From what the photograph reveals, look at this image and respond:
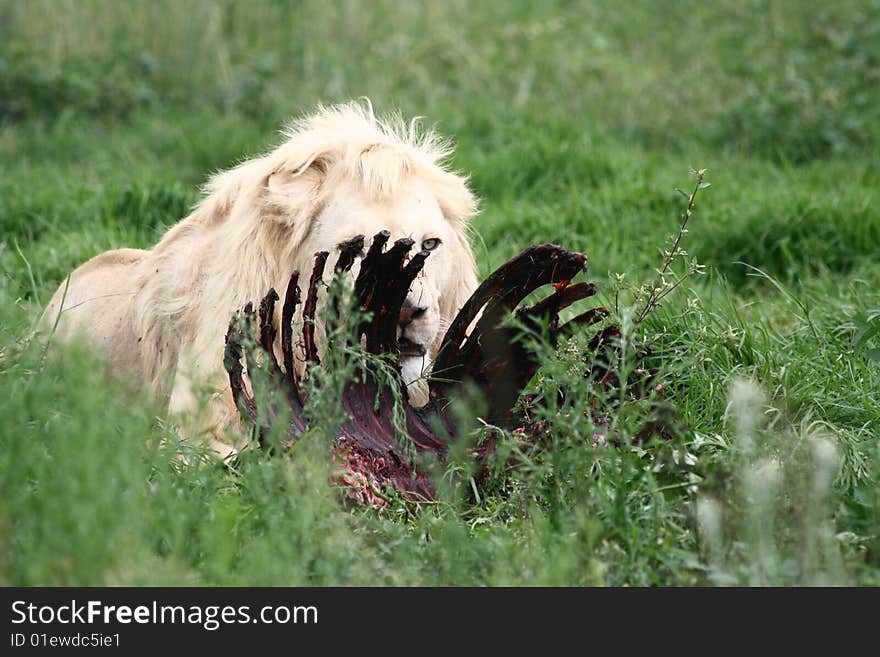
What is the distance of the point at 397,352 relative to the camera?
3.83m

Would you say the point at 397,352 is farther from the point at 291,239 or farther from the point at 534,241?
the point at 534,241

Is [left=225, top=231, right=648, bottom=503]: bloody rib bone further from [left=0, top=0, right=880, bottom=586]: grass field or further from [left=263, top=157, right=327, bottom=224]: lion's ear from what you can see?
[left=263, top=157, right=327, bottom=224]: lion's ear

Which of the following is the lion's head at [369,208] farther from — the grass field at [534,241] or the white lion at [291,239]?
the grass field at [534,241]

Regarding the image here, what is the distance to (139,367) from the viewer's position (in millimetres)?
4648

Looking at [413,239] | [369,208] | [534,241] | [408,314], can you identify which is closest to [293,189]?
[369,208]

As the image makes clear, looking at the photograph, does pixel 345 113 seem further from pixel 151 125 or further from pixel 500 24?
pixel 500 24

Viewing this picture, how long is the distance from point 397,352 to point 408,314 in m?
0.12

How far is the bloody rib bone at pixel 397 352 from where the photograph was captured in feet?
11.9

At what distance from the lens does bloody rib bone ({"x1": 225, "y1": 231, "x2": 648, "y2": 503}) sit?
364 centimetres

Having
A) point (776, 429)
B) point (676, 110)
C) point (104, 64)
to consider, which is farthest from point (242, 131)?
point (776, 429)

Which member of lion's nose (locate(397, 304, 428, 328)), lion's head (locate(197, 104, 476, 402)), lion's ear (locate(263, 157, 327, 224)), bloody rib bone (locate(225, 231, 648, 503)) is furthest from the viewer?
lion's ear (locate(263, 157, 327, 224))

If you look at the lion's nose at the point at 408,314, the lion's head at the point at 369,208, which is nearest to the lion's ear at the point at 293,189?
the lion's head at the point at 369,208

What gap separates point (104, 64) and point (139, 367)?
5.10m

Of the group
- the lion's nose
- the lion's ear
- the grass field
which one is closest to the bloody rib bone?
the lion's nose
